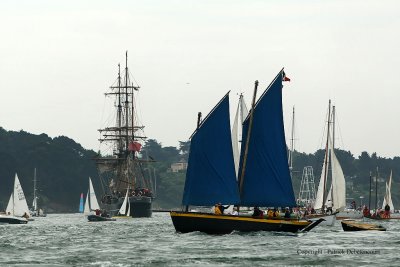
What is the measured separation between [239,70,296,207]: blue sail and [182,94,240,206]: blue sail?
86.1 inches

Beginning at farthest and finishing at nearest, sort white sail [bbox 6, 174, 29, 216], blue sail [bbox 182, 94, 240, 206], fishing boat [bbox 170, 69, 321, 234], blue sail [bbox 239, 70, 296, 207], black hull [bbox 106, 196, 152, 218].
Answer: black hull [bbox 106, 196, 152, 218]
white sail [bbox 6, 174, 29, 216]
blue sail [bbox 239, 70, 296, 207]
blue sail [bbox 182, 94, 240, 206]
fishing boat [bbox 170, 69, 321, 234]

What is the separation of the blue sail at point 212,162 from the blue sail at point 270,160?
2187mm

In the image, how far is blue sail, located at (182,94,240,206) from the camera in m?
79.2

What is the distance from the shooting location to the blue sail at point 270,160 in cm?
8088

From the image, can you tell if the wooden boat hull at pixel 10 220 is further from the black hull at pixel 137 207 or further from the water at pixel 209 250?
the black hull at pixel 137 207

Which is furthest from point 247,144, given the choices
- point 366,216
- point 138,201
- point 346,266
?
point 138,201

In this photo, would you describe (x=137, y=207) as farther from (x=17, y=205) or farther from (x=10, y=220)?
(x=10, y=220)

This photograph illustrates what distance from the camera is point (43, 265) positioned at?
191 feet

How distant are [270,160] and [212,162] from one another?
4436mm

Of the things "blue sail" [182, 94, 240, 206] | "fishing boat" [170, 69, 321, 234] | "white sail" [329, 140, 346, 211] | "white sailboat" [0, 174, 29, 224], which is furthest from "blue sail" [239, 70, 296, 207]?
"white sailboat" [0, 174, 29, 224]

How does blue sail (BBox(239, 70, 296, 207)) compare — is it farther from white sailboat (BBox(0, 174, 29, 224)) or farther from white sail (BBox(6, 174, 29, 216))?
white sail (BBox(6, 174, 29, 216))

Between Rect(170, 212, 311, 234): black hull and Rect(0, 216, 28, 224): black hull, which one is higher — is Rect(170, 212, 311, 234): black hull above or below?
above

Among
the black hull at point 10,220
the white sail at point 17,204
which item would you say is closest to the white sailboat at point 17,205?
the white sail at point 17,204

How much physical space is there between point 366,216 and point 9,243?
82.0 meters
